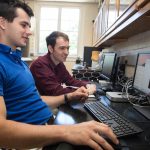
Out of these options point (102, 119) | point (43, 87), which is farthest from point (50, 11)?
point (102, 119)

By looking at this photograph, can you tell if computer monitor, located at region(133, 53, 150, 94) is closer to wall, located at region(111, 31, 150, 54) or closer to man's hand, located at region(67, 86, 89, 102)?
wall, located at region(111, 31, 150, 54)

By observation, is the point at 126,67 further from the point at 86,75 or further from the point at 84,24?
the point at 84,24

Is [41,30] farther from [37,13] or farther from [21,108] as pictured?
[21,108]

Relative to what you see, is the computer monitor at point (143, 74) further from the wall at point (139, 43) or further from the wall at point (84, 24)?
the wall at point (84, 24)

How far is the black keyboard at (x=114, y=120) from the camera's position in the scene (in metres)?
0.80

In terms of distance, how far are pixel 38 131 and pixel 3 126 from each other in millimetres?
101

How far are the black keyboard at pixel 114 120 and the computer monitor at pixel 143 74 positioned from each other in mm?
303

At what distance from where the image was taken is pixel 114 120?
0.93 metres

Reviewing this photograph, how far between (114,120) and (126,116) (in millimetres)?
230

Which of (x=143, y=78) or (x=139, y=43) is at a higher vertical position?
(x=139, y=43)

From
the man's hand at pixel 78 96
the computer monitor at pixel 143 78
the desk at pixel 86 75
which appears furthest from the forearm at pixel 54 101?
the desk at pixel 86 75

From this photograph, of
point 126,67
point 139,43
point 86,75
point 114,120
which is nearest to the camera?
point 114,120

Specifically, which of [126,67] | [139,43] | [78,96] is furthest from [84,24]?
[78,96]

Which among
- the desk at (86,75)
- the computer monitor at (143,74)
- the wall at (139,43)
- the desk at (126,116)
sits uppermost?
the wall at (139,43)
